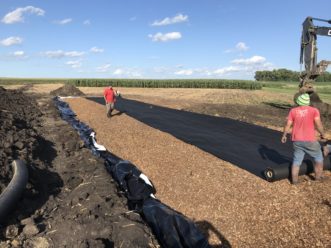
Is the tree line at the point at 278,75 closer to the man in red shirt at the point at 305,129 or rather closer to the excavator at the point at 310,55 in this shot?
the excavator at the point at 310,55

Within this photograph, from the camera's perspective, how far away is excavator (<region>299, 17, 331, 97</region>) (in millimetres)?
20312

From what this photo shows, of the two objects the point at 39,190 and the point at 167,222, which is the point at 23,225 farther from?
the point at 167,222

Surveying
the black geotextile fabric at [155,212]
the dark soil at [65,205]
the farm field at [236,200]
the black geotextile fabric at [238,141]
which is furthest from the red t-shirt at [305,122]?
Answer: the dark soil at [65,205]

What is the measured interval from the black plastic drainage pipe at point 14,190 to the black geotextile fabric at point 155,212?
2035 mm

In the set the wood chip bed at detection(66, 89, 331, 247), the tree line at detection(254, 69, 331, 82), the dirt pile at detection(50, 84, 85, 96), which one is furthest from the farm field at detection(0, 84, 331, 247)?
the tree line at detection(254, 69, 331, 82)

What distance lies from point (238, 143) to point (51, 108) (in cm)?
1574

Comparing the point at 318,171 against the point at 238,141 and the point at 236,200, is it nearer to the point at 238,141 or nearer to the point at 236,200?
the point at 236,200

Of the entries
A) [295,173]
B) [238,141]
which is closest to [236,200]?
[295,173]

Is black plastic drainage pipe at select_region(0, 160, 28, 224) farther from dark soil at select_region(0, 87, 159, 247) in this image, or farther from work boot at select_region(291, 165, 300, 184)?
work boot at select_region(291, 165, 300, 184)

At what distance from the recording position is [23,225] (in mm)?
5988

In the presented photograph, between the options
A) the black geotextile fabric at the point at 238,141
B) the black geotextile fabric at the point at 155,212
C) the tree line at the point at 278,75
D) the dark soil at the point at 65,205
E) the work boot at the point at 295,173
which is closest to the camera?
the black geotextile fabric at the point at 155,212

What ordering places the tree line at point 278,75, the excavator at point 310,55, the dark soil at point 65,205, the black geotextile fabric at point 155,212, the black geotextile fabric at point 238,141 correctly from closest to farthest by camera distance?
the black geotextile fabric at point 155,212 → the dark soil at point 65,205 → the black geotextile fabric at point 238,141 → the excavator at point 310,55 → the tree line at point 278,75

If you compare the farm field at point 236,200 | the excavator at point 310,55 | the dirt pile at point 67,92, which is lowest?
the farm field at point 236,200

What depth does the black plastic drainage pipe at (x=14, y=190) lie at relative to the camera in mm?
6020
